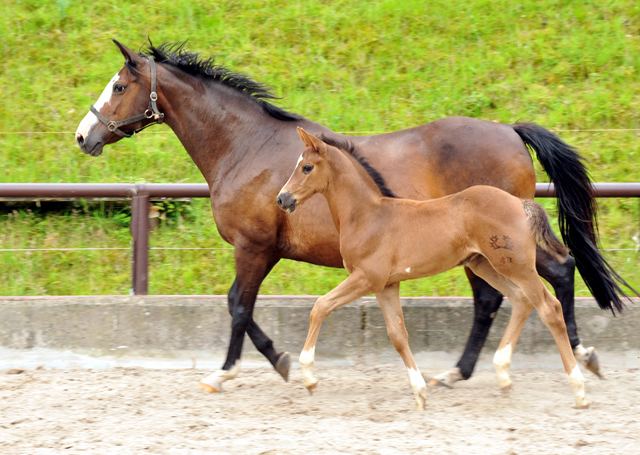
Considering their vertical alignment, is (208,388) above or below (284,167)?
below

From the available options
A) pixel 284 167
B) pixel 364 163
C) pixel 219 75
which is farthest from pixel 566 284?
pixel 219 75

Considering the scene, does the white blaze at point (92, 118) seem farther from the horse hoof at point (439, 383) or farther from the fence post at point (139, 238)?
the horse hoof at point (439, 383)

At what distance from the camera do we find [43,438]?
332 centimetres

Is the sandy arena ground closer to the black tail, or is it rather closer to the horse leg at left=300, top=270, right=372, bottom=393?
the horse leg at left=300, top=270, right=372, bottom=393

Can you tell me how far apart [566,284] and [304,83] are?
4.76 meters

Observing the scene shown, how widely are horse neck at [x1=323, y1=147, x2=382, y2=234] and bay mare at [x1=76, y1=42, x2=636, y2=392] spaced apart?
0.36 m

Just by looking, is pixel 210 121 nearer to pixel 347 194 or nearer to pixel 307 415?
pixel 347 194

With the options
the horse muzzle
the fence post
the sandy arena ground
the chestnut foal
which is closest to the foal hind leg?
the chestnut foal

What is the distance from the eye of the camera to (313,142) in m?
3.72

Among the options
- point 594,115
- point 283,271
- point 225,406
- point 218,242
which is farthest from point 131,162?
point 594,115

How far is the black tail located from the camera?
14.3ft

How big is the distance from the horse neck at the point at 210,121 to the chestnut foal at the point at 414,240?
0.87 metres

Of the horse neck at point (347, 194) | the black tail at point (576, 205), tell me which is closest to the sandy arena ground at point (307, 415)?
the black tail at point (576, 205)

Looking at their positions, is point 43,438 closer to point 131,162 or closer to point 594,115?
point 131,162
